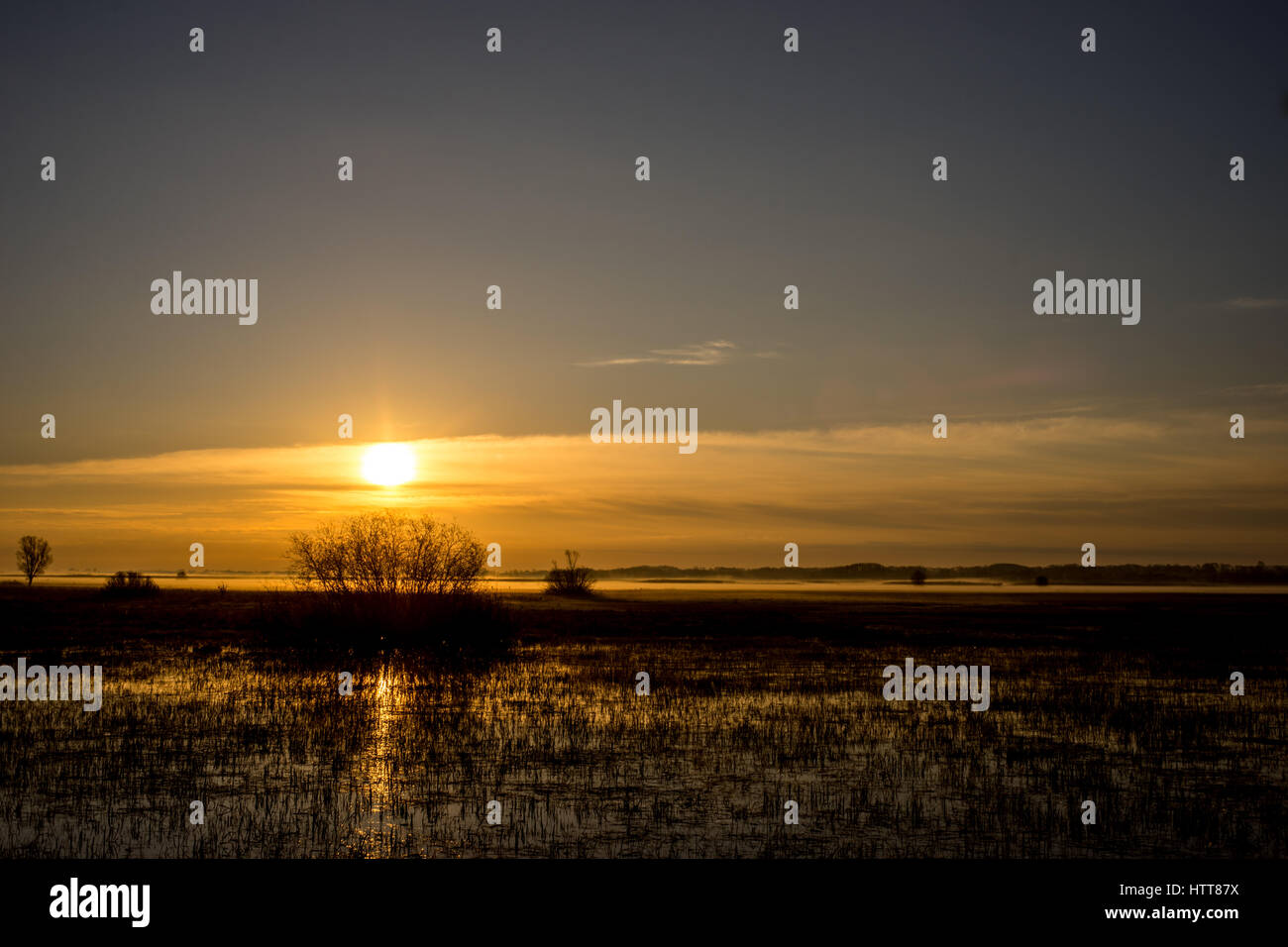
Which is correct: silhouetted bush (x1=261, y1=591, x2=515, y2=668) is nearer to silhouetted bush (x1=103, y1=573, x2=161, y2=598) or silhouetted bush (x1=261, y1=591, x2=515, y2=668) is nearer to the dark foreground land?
the dark foreground land

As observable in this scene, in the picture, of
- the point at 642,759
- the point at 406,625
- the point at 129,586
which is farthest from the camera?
the point at 129,586

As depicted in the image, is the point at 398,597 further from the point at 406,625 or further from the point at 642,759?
the point at 642,759

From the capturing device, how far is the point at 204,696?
2491 centimetres

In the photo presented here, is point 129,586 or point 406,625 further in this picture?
point 129,586

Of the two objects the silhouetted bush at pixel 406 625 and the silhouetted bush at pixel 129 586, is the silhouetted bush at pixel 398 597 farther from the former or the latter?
the silhouetted bush at pixel 129 586

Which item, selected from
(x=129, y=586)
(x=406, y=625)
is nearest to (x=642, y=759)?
(x=406, y=625)

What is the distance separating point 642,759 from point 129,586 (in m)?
89.5

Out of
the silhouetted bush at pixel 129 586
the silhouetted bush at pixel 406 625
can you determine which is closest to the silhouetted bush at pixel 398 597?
the silhouetted bush at pixel 406 625

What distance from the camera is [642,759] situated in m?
17.1

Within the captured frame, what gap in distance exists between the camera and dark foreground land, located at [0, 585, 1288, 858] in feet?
40.1

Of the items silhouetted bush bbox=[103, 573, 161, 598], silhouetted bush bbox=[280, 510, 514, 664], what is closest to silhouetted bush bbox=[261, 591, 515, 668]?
silhouetted bush bbox=[280, 510, 514, 664]
